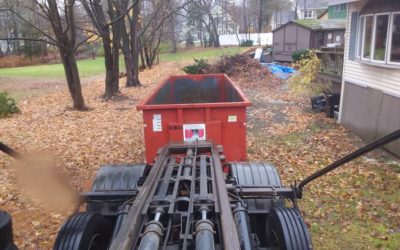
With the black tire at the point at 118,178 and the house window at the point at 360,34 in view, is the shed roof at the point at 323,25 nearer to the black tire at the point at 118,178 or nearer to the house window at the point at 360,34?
the house window at the point at 360,34

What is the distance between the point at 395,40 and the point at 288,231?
26.9 feet

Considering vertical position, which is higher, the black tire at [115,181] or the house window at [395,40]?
the house window at [395,40]

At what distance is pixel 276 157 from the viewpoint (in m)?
9.63

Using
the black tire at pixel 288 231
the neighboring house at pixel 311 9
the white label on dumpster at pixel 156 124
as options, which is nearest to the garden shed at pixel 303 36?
the white label on dumpster at pixel 156 124

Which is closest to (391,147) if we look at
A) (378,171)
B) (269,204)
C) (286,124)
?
(378,171)

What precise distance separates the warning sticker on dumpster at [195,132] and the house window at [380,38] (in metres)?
6.24

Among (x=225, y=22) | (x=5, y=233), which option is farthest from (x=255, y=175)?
(x=225, y=22)

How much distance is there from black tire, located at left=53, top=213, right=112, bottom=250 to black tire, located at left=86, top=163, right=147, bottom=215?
44cm

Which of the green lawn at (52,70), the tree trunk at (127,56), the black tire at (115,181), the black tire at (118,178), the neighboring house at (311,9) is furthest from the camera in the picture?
the neighboring house at (311,9)

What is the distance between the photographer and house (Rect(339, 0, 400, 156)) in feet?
→ 33.1

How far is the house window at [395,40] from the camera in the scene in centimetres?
1001

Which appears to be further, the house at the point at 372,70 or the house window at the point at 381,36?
the house window at the point at 381,36

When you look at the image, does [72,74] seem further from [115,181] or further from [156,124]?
[115,181]

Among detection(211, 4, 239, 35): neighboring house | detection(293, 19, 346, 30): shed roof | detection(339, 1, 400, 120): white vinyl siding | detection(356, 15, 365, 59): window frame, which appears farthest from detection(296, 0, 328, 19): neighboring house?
detection(356, 15, 365, 59): window frame
